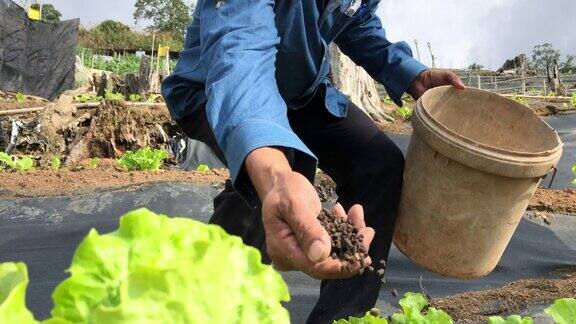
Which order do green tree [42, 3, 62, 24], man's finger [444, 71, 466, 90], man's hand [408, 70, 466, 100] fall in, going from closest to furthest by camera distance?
1. man's finger [444, 71, 466, 90]
2. man's hand [408, 70, 466, 100]
3. green tree [42, 3, 62, 24]

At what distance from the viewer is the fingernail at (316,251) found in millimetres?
1162

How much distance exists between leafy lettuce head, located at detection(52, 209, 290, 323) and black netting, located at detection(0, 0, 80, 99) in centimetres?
1341

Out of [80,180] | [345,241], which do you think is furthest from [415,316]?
[80,180]

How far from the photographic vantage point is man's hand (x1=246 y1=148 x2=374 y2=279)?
3.92ft

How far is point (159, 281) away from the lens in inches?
25.1

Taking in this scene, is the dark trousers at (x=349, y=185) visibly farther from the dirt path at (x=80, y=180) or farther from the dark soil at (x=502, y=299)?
the dirt path at (x=80, y=180)

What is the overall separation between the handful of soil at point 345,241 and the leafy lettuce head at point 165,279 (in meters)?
0.56

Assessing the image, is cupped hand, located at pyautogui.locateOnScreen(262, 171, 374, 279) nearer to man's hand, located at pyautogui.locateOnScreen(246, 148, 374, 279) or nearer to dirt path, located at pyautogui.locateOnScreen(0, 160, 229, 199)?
man's hand, located at pyautogui.locateOnScreen(246, 148, 374, 279)

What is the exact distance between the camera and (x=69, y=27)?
13.7m

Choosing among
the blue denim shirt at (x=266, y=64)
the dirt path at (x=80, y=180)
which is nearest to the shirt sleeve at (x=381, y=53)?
the blue denim shirt at (x=266, y=64)

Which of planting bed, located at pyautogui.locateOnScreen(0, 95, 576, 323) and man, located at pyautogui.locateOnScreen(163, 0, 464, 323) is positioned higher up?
man, located at pyautogui.locateOnScreen(163, 0, 464, 323)

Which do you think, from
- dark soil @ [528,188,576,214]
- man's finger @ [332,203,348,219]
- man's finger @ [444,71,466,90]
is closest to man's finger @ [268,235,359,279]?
man's finger @ [332,203,348,219]

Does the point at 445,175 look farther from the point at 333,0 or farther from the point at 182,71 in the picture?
the point at 182,71

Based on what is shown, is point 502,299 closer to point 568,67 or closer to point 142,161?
point 142,161
